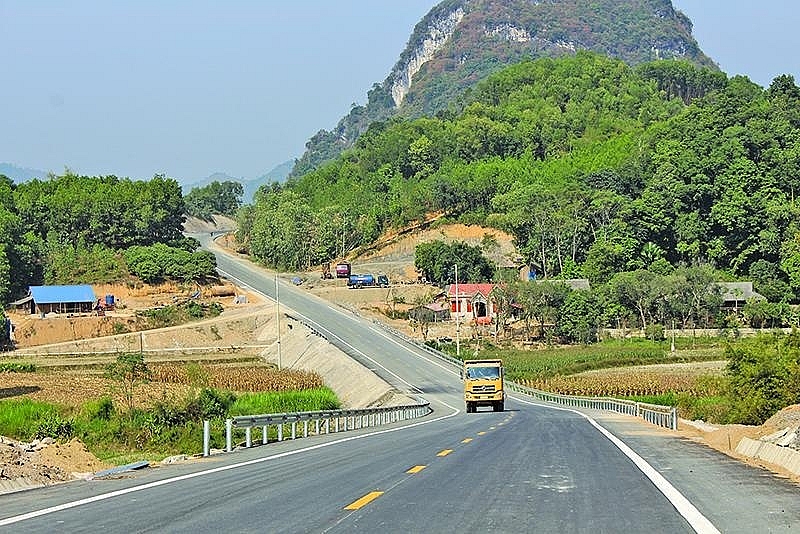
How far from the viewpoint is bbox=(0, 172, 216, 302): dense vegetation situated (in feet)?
422

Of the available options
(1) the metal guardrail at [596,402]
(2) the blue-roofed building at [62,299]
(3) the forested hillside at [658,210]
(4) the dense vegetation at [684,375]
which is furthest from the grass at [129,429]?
(3) the forested hillside at [658,210]

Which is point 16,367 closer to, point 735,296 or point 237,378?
point 237,378

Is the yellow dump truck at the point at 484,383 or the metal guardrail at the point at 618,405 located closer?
the metal guardrail at the point at 618,405

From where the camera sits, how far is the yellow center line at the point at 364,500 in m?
12.6

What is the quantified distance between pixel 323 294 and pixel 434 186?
39701 millimetres

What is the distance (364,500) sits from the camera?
13.2 meters

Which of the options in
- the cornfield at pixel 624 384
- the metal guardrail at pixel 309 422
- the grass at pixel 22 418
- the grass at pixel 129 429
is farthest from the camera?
the cornfield at pixel 624 384

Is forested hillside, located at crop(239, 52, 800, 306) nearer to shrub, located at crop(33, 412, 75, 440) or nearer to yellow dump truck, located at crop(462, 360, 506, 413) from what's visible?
yellow dump truck, located at crop(462, 360, 506, 413)

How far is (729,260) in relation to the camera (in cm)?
13762

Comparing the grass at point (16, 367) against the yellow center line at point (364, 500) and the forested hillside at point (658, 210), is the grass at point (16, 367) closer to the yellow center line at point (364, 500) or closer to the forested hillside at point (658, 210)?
the yellow center line at point (364, 500)

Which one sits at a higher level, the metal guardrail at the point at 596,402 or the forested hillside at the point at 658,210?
the forested hillside at the point at 658,210

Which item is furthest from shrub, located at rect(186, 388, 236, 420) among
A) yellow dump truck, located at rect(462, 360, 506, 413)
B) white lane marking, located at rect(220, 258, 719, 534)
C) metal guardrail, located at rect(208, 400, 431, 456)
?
yellow dump truck, located at rect(462, 360, 506, 413)

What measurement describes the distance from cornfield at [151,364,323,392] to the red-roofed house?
36.7 meters

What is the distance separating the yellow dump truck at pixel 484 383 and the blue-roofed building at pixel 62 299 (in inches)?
2776
